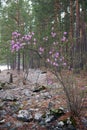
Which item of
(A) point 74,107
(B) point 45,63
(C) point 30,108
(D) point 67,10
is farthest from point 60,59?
(D) point 67,10

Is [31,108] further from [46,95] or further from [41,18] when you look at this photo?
[41,18]

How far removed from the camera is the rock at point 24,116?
831cm

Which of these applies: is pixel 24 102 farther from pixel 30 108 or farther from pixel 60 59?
pixel 60 59

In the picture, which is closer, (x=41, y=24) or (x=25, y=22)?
(x=41, y=24)

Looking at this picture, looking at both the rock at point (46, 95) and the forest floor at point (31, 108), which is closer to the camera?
the forest floor at point (31, 108)

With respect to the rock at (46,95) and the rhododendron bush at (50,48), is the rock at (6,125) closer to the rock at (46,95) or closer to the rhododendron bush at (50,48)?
the rhododendron bush at (50,48)

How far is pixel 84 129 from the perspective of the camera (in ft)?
24.8

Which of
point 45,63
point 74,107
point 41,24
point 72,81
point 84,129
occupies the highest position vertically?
point 41,24

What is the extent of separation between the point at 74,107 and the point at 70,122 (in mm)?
550

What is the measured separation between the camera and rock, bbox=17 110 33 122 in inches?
327

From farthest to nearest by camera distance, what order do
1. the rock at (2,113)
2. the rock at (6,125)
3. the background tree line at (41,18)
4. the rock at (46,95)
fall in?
the background tree line at (41,18), the rock at (46,95), the rock at (2,113), the rock at (6,125)

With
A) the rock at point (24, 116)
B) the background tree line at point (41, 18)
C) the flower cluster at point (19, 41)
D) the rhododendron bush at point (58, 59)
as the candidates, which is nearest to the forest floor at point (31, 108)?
the rock at point (24, 116)

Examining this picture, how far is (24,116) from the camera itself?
845 centimetres

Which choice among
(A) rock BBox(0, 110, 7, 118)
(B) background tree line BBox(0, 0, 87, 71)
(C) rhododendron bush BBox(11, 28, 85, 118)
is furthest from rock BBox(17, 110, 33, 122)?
(B) background tree line BBox(0, 0, 87, 71)
